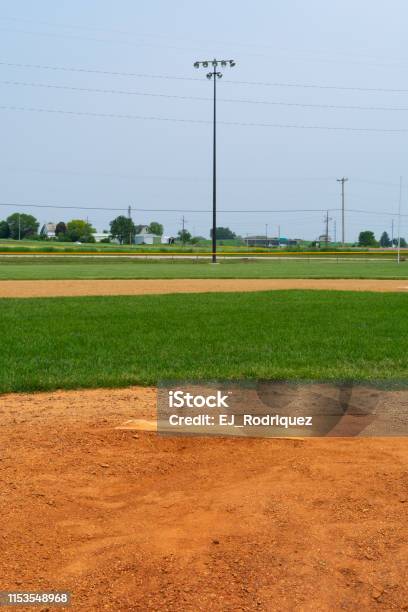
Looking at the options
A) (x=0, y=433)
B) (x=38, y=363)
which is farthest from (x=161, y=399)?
(x=38, y=363)

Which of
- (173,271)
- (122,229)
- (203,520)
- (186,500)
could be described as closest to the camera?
(203,520)

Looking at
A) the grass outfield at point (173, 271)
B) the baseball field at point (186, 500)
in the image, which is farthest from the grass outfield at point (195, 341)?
the grass outfield at point (173, 271)

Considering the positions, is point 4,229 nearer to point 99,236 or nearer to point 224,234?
point 99,236

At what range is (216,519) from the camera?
11.8ft

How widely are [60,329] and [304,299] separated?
785 cm

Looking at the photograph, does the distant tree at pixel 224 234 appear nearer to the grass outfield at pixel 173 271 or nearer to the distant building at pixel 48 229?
the distant building at pixel 48 229

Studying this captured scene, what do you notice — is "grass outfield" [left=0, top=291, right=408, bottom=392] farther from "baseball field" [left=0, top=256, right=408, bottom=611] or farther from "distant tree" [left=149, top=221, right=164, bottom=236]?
"distant tree" [left=149, top=221, right=164, bottom=236]

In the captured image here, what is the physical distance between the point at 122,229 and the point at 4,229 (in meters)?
28.2

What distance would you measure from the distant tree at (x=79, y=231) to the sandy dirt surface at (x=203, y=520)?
128 m

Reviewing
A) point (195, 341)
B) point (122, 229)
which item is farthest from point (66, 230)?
point (195, 341)

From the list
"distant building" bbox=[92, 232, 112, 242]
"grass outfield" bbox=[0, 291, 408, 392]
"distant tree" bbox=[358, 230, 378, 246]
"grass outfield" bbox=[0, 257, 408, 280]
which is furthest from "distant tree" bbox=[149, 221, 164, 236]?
"grass outfield" bbox=[0, 291, 408, 392]

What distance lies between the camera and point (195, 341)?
33.0 feet

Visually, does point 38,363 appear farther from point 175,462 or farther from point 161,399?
point 175,462

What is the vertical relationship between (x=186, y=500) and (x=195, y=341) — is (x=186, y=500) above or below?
below
